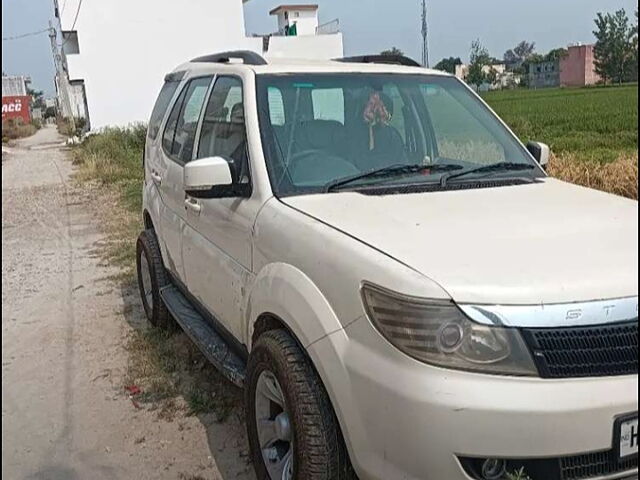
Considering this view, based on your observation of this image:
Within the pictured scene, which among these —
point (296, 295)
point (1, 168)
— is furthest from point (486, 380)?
point (1, 168)

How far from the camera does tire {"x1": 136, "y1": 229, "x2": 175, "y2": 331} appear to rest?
16.2ft

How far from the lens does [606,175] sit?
7.41 meters

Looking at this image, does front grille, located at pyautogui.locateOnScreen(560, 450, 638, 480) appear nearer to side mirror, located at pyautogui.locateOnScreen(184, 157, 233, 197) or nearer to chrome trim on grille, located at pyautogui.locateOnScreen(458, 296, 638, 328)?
chrome trim on grille, located at pyautogui.locateOnScreen(458, 296, 638, 328)

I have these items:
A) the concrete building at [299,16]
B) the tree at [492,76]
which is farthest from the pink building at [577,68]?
the concrete building at [299,16]

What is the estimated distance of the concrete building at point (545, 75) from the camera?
7352 centimetres

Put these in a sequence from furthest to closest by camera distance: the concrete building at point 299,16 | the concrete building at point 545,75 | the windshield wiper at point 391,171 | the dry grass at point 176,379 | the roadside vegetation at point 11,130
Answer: the concrete building at point 545,75 → the concrete building at point 299,16 → the dry grass at point 176,379 → the windshield wiper at point 391,171 → the roadside vegetation at point 11,130

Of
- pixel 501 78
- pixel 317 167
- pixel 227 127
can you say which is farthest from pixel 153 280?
pixel 501 78

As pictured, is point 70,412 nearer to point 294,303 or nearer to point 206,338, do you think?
point 206,338

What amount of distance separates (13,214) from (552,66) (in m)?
77.7

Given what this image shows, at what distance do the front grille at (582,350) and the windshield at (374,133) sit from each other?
1.29 metres

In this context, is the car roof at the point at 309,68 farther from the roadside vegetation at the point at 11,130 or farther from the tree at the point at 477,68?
the tree at the point at 477,68

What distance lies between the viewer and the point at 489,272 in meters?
2.10

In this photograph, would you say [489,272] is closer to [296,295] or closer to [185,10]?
[296,295]

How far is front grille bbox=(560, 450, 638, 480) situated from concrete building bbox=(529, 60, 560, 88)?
3008 inches
